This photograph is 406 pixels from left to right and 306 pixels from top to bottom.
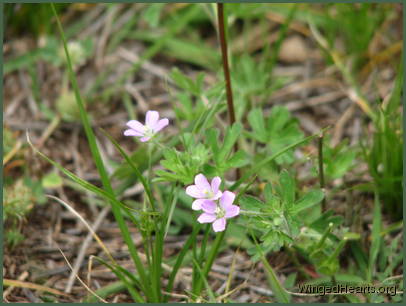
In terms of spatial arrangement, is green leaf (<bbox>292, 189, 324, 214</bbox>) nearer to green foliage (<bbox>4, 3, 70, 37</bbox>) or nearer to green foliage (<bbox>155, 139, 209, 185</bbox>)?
green foliage (<bbox>155, 139, 209, 185</bbox>)

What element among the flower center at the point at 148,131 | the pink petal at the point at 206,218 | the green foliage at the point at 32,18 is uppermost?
the green foliage at the point at 32,18

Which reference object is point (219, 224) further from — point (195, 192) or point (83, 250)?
point (83, 250)

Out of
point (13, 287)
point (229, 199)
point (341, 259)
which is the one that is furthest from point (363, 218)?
point (13, 287)

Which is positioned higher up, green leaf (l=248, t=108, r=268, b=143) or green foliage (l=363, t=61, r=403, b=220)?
green leaf (l=248, t=108, r=268, b=143)

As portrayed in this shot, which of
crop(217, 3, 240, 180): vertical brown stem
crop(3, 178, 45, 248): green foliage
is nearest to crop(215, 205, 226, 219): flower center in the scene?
crop(217, 3, 240, 180): vertical brown stem

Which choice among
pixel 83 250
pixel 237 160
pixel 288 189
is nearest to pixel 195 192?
pixel 237 160

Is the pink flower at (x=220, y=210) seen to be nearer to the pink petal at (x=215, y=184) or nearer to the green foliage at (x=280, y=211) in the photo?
the pink petal at (x=215, y=184)

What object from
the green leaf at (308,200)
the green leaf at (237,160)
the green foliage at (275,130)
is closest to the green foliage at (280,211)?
the green leaf at (308,200)

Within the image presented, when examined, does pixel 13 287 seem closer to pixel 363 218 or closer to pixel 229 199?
pixel 229 199
